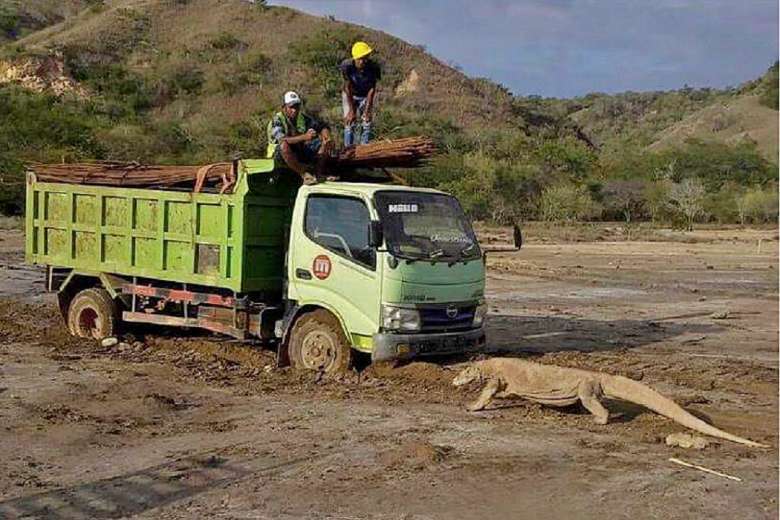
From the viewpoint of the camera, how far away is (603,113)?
5138 inches

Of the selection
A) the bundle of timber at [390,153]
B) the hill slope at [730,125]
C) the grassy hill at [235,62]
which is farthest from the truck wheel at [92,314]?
the hill slope at [730,125]

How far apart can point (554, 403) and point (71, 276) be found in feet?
21.9

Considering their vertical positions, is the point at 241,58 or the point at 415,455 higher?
the point at 241,58

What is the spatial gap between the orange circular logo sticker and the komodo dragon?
181 cm

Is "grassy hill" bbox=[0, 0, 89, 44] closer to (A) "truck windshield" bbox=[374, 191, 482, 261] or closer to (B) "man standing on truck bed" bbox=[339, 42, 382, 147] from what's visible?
(B) "man standing on truck bed" bbox=[339, 42, 382, 147]

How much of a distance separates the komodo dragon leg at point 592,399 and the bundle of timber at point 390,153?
Result: 340cm

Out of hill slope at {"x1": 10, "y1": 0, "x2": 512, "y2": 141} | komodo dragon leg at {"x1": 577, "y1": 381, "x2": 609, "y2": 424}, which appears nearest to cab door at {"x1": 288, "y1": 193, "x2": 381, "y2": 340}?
komodo dragon leg at {"x1": 577, "y1": 381, "x2": 609, "y2": 424}

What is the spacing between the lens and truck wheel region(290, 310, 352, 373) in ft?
33.8

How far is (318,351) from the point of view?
34.4 feet

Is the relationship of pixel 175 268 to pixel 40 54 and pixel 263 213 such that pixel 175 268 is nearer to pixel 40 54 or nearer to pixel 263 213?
pixel 263 213

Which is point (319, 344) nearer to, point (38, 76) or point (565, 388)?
point (565, 388)

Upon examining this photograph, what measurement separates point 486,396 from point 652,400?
1487mm

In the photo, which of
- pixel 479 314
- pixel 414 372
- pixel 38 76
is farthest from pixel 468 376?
pixel 38 76

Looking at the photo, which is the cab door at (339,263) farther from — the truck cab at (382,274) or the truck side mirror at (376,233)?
the truck side mirror at (376,233)
